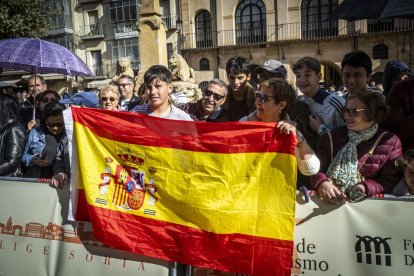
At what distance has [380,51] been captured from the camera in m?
25.7

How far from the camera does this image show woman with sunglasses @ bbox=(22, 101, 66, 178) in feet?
13.5

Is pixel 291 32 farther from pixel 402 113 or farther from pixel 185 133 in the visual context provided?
pixel 185 133

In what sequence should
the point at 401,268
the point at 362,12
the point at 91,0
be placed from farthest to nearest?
the point at 91,0
the point at 362,12
the point at 401,268

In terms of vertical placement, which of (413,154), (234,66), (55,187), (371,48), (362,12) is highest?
(371,48)

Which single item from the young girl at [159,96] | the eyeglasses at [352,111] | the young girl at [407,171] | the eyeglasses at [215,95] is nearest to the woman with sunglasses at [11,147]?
the young girl at [159,96]

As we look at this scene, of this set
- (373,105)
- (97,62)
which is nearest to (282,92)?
(373,105)

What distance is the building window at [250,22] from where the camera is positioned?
2844 cm

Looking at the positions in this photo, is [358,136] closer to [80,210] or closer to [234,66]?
[234,66]

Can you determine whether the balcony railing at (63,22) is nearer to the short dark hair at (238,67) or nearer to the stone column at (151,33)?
the stone column at (151,33)

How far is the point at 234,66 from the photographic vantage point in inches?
175

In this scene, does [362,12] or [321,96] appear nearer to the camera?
[321,96]

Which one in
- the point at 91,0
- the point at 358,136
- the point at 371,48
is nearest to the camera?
the point at 358,136

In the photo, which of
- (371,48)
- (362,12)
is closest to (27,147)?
(362,12)

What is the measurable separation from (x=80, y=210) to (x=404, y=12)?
10.7 ft
